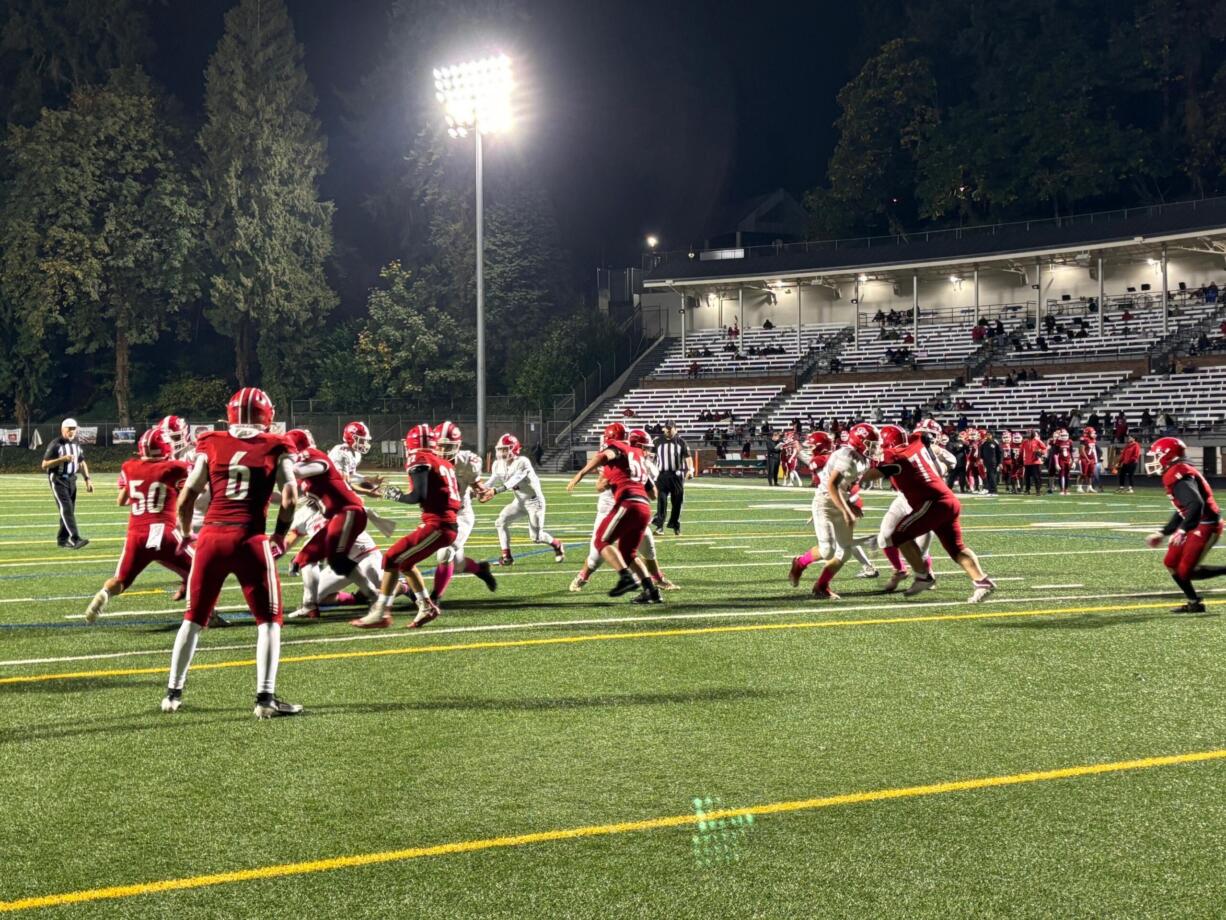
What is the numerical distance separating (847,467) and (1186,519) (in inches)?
113

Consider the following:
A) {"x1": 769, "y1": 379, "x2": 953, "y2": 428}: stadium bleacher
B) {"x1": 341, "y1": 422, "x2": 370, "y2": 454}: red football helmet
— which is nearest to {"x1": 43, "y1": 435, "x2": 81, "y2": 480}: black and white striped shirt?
{"x1": 341, "y1": 422, "x2": 370, "y2": 454}: red football helmet

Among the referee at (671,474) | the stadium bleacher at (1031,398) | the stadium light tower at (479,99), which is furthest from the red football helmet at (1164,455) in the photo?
the stadium bleacher at (1031,398)

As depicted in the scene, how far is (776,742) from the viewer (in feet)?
22.4

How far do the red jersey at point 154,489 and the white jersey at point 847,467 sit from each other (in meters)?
5.62

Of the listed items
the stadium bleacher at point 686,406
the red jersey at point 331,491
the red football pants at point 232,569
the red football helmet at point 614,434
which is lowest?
the red football pants at point 232,569

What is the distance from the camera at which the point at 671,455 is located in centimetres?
2105

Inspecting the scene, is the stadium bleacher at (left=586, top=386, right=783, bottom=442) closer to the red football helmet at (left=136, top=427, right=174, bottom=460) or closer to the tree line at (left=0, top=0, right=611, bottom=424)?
the tree line at (left=0, top=0, right=611, bottom=424)

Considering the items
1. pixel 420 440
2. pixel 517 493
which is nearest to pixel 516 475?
pixel 517 493

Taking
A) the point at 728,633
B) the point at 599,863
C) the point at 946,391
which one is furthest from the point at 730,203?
the point at 599,863

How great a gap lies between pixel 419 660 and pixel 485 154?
60167mm

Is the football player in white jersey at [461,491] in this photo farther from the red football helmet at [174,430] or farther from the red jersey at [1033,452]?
the red jersey at [1033,452]

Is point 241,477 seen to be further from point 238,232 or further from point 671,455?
point 238,232

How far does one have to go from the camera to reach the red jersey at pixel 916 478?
1213 centimetres

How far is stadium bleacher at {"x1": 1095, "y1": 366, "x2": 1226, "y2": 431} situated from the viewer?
40406 mm
